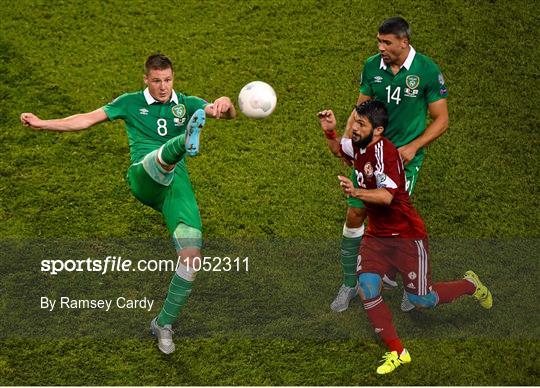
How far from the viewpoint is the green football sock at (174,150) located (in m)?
7.48

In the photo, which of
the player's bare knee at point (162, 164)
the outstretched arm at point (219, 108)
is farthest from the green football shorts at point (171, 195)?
the outstretched arm at point (219, 108)

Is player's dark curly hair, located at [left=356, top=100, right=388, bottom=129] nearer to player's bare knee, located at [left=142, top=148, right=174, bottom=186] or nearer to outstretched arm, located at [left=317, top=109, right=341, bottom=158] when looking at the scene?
outstretched arm, located at [left=317, top=109, right=341, bottom=158]

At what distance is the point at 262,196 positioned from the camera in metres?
10.2

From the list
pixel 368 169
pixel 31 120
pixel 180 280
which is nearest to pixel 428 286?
pixel 368 169

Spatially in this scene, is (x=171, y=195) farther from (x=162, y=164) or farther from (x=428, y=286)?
(x=428, y=286)

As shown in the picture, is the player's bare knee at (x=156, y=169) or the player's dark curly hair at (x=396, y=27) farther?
the player's dark curly hair at (x=396, y=27)

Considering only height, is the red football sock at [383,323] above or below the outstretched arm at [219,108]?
below

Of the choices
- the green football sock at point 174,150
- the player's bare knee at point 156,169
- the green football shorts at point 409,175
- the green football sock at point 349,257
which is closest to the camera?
the green football sock at point 174,150

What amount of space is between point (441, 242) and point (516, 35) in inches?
167

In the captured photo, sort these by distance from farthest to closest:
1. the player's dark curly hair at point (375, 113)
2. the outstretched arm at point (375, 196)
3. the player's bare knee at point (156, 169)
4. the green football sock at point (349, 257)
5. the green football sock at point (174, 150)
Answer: the green football sock at point (349, 257) → the player's bare knee at point (156, 169) → the player's dark curly hair at point (375, 113) → the green football sock at point (174, 150) → the outstretched arm at point (375, 196)

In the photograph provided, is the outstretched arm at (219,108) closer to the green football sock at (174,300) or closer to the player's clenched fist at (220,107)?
the player's clenched fist at (220,107)

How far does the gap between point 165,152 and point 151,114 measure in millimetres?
605

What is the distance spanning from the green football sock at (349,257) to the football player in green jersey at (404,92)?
201 millimetres

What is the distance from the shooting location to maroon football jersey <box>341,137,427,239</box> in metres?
7.54
